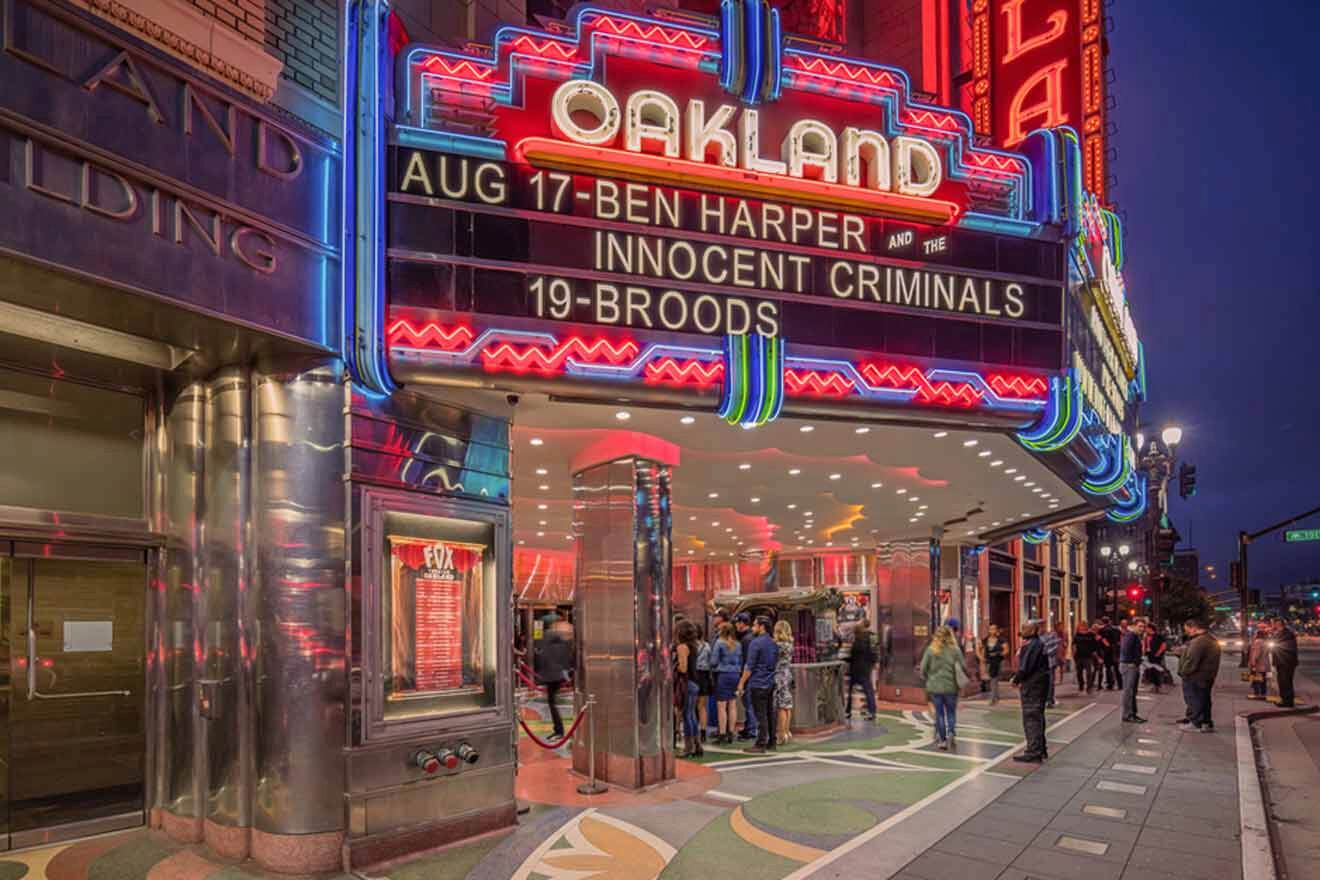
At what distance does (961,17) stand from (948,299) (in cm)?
1589

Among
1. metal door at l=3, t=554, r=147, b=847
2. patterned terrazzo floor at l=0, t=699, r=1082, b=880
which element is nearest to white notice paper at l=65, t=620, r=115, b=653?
metal door at l=3, t=554, r=147, b=847

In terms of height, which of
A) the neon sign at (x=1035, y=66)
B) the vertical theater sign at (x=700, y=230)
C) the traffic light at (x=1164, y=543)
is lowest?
the traffic light at (x=1164, y=543)

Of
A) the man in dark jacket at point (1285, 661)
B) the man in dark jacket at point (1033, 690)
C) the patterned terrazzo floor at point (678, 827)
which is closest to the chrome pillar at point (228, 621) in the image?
the patterned terrazzo floor at point (678, 827)

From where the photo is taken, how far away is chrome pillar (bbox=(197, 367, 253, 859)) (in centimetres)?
750

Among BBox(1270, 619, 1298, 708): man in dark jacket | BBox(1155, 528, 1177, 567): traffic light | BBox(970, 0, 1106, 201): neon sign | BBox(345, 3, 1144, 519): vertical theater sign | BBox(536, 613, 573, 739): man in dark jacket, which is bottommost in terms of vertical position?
BBox(1270, 619, 1298, 708): man in dark jacket

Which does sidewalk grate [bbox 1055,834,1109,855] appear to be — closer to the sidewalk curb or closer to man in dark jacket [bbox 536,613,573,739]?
the sidewalk curb

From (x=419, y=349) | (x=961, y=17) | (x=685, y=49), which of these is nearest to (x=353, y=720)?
(x=419, y=349)

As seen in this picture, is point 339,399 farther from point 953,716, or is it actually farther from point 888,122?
point 953,716

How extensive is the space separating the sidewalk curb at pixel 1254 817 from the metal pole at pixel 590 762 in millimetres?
6111

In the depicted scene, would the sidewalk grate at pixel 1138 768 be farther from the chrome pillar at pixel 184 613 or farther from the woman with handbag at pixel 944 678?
the chrome pillar at pixel 184 613

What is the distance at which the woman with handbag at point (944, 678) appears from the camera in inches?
506

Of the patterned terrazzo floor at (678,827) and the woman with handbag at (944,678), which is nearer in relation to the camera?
the patterned terrazzo floor at (678,827)

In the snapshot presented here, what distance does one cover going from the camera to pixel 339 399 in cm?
770

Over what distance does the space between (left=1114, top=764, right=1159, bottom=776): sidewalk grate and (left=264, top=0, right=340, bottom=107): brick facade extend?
39.0 feet
